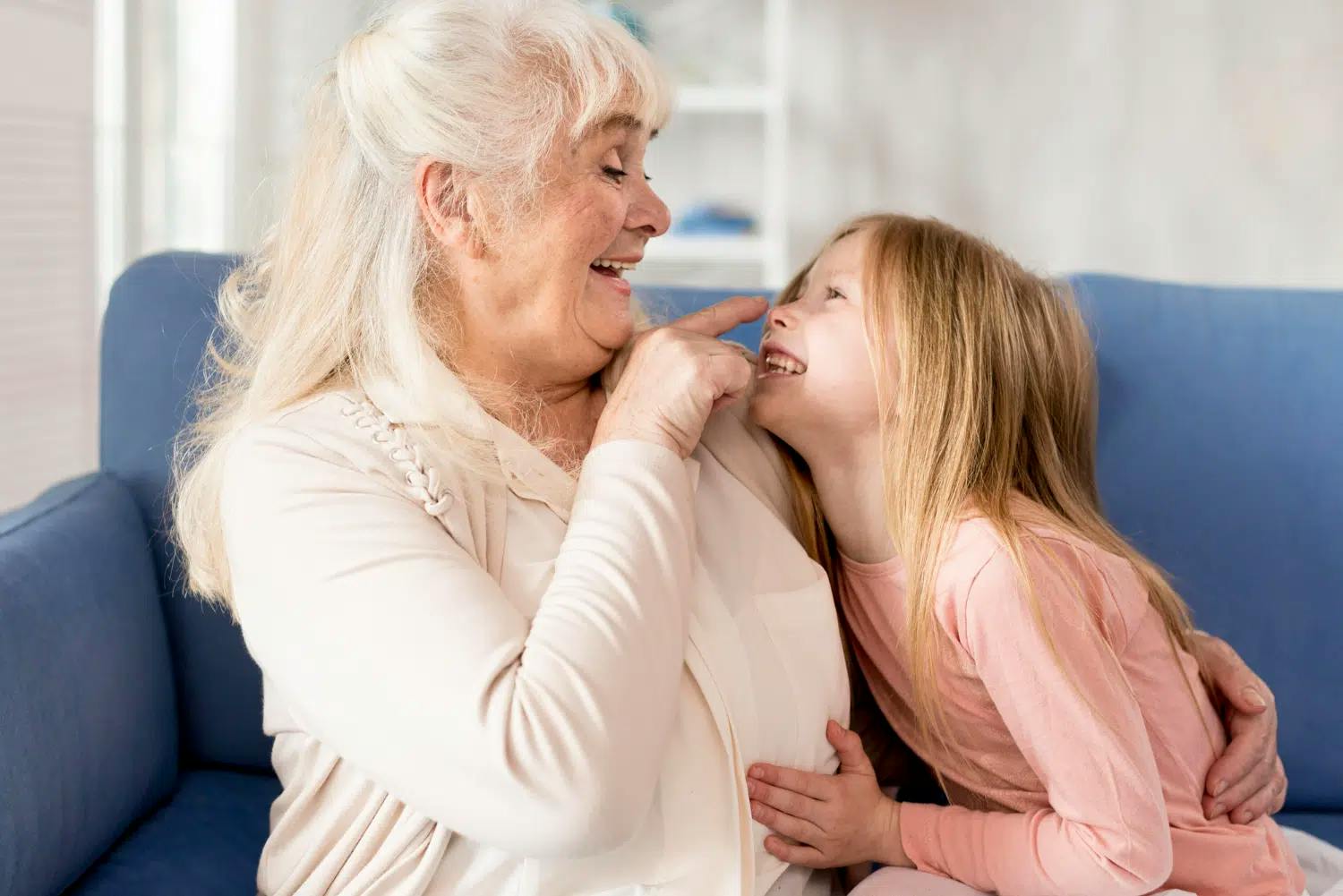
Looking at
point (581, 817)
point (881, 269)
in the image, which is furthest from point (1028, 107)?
point (581, 817)

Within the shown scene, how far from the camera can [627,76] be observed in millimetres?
1360

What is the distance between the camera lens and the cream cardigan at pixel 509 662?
1.05m

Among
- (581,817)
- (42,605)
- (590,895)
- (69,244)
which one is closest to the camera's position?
(581,817)

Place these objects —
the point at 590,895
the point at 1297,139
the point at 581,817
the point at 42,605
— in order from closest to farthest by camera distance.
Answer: the point at 581,817 < the point at 590,895 < the point at 42,605 < the point at 1297,139

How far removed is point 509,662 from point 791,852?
0.39 metres

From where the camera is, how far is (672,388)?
1.26 metres

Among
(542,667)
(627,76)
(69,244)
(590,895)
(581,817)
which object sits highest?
(627,76)

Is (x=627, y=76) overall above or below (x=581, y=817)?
above

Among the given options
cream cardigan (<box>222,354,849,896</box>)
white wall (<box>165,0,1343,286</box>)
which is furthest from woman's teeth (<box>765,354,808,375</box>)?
white wall (<box>165,0,1343,286</box>)

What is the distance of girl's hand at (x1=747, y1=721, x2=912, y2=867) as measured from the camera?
125 centimetres

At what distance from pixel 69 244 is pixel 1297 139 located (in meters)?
3.12

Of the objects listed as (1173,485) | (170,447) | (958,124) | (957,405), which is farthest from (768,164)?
(957,405)

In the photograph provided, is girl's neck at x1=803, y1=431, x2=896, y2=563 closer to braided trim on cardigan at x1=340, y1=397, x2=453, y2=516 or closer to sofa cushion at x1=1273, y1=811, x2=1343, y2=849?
braided trim on cardigan at x1=340, y1=397, x2=453, y2=516

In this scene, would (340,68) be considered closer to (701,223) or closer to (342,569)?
(342,569)
